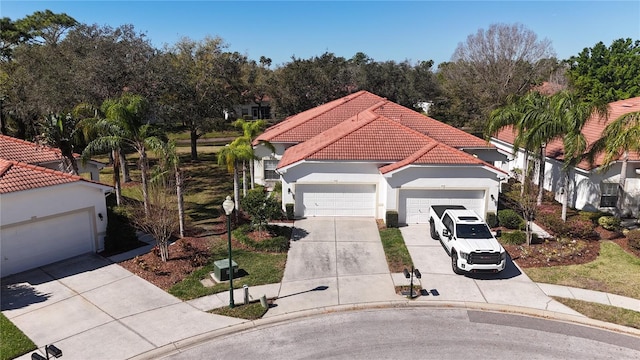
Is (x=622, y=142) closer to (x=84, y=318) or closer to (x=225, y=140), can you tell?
Answer: (x=84, y=318)

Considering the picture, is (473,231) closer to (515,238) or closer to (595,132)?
(515,238)

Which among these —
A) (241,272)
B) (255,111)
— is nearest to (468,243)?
(241,272)

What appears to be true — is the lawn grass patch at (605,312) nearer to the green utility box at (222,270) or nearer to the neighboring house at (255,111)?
the green utility box at (222,270)

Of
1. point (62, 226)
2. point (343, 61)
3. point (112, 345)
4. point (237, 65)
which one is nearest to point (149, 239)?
point (62, 226)

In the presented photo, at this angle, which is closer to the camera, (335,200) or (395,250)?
(395,250)

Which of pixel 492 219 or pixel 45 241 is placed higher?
pixel 45 241

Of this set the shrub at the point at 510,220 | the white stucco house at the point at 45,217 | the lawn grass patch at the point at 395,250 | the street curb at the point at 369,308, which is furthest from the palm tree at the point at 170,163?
the shrub at the point at 510,220
